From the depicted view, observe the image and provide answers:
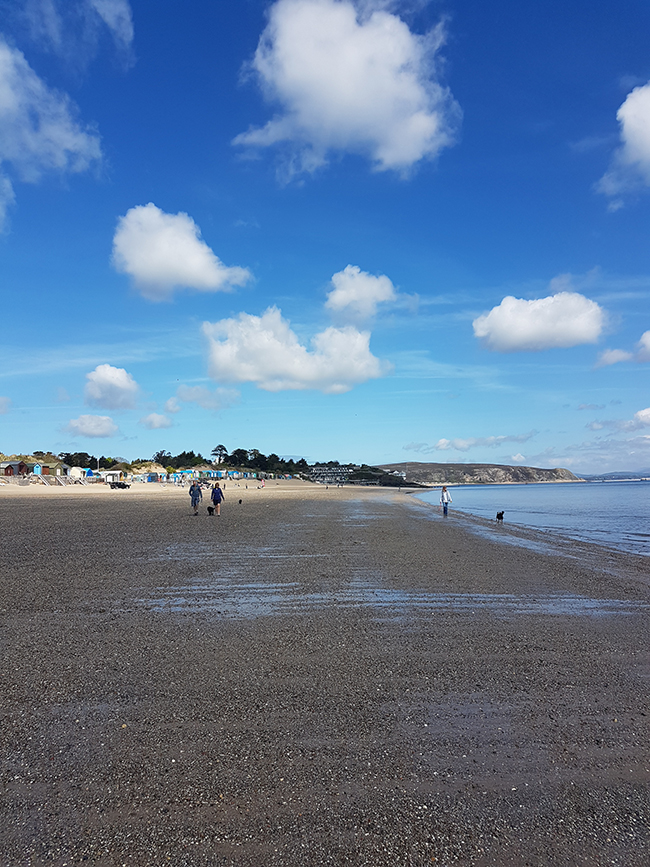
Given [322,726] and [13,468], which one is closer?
[322,726]

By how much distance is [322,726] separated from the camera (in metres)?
4.76

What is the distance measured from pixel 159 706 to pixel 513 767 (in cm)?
340

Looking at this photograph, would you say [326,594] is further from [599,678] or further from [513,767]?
[513,767]

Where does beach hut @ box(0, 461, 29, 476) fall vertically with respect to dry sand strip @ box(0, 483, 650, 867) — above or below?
above

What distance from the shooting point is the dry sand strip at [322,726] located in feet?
10.9

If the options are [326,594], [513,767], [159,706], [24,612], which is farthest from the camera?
[326,594]

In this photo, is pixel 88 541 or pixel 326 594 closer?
pixel 326 594

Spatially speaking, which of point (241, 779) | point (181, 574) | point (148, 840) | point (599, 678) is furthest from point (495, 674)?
point (181, 574)

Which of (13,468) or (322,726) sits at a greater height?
(13,468)

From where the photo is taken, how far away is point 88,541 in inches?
730

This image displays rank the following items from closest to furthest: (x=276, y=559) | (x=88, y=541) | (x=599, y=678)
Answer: (x=599, y=678) → (x=276, y=559) → (x=88, y=541)

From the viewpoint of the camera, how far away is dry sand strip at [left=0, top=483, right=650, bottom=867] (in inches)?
131

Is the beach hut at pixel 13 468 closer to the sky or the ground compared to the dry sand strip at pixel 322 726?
closer to the sky

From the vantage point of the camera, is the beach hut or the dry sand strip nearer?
the dry sand strip
